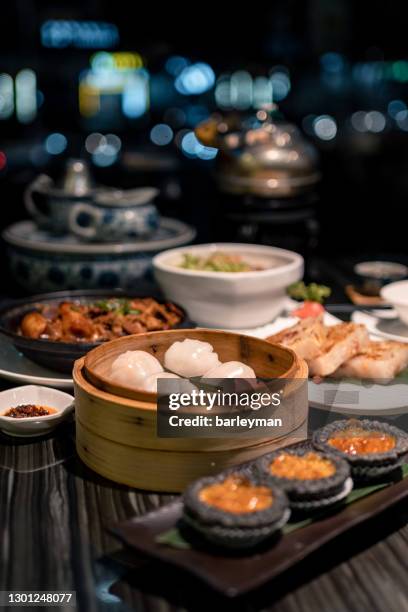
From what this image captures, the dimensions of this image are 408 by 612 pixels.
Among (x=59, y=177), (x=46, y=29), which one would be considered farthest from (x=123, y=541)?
(x=46, y=29)

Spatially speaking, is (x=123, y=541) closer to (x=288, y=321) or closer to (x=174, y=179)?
(x=288, y=321)

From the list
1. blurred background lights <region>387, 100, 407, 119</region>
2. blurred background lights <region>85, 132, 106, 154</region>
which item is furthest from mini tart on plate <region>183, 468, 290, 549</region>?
blurred background lights <region>387, 100, 407, 119</region>

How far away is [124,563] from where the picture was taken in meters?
1.40

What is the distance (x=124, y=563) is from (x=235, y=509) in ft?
0.79

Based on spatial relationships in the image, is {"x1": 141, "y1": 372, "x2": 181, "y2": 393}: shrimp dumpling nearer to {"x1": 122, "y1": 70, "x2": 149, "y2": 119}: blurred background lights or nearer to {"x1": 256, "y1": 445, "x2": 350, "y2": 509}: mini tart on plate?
{"x1": 256, "y1": 445, "x2": 350, "y2": 509}: mini tart on plate

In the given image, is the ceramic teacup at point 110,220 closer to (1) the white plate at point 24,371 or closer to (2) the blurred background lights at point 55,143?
(1) the white plate at point 24,371

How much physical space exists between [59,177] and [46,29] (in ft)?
35.9

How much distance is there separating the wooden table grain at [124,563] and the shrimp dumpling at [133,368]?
21 cm

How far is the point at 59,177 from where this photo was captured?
3.52 m

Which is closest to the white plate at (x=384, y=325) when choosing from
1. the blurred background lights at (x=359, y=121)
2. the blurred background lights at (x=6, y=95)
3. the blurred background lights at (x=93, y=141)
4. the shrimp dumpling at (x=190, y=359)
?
the shrimp dumpling at (x=190, y=359)

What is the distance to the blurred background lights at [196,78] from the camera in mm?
14508

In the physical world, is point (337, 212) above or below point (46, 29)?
below

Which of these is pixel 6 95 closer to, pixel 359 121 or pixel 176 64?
pixel 176 64

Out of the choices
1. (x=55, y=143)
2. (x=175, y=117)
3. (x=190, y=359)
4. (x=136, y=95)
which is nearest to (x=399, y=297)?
(x=190, y=359)
